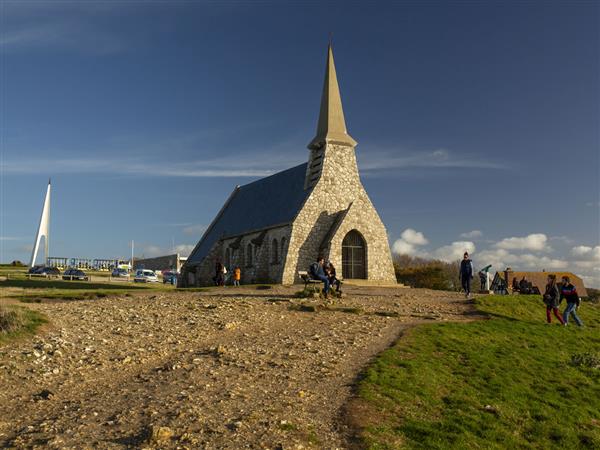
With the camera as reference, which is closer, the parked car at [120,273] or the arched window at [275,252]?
the arched window at [275,252]

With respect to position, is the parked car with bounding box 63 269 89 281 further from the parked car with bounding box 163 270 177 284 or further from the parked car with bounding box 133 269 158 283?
the parked car with bounding box 163 270 177 284

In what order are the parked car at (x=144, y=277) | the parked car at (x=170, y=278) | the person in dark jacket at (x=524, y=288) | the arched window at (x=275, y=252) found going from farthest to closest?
the parked car at (x=170, y=278)
the parked car at (x=144, y=277)
the arched window at (x=275, y=252)
the person in dark jacket at (x=524, y=288)

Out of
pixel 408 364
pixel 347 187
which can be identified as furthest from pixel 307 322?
pixel 347 187

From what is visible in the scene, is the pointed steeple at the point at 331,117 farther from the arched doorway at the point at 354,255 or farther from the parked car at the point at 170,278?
the parked car at the point at 170,278

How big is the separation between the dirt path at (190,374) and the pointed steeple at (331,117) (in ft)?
67.9

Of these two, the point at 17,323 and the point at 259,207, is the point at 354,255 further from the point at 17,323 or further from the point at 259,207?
the point at 17,323

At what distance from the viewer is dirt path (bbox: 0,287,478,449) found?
9.21 metres

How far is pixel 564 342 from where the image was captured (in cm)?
1942

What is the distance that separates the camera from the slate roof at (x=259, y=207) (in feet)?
133

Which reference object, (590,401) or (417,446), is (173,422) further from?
(590,401)

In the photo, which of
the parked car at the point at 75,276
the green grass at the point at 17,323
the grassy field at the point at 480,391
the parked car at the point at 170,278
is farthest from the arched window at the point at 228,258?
the grassy field at the point at 480,391

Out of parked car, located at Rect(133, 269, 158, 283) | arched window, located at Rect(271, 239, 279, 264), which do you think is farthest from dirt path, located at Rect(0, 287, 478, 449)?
parked car, located at Rect(133, 269, 158, 283)

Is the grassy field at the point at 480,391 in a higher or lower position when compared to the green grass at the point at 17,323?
lower

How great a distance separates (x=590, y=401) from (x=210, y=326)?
1087cm
